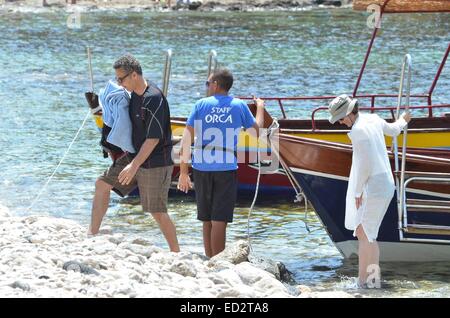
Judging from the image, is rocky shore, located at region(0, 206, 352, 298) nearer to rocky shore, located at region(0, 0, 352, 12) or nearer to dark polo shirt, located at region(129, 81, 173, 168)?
dark polo shirt, located at region(129, 81, 173, 168)

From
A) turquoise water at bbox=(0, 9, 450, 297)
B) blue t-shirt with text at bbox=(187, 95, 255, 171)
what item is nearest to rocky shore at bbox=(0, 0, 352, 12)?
turquoise water at bbox=(0, 9, 450, 297)

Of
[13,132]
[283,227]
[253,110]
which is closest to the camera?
[283,227]

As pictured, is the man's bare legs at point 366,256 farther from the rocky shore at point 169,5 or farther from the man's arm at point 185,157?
the rocky shore at point 169,5

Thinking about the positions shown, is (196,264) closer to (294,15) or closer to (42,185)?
(42,185)

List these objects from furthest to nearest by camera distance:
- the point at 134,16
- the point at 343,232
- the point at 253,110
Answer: the point at 134,16 < the point at 253,110 < the point at 343,232

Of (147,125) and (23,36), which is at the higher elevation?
(147,125)

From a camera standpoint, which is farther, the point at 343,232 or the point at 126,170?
the point at 343,232

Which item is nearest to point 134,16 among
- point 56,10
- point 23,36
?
point 56,10

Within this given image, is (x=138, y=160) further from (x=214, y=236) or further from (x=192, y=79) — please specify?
(x=192, y=79)

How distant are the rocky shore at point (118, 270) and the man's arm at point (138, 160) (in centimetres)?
71

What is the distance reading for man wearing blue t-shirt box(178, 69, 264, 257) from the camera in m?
10.2

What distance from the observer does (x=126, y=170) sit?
10109mm

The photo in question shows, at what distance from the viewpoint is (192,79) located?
35156 millimetres
